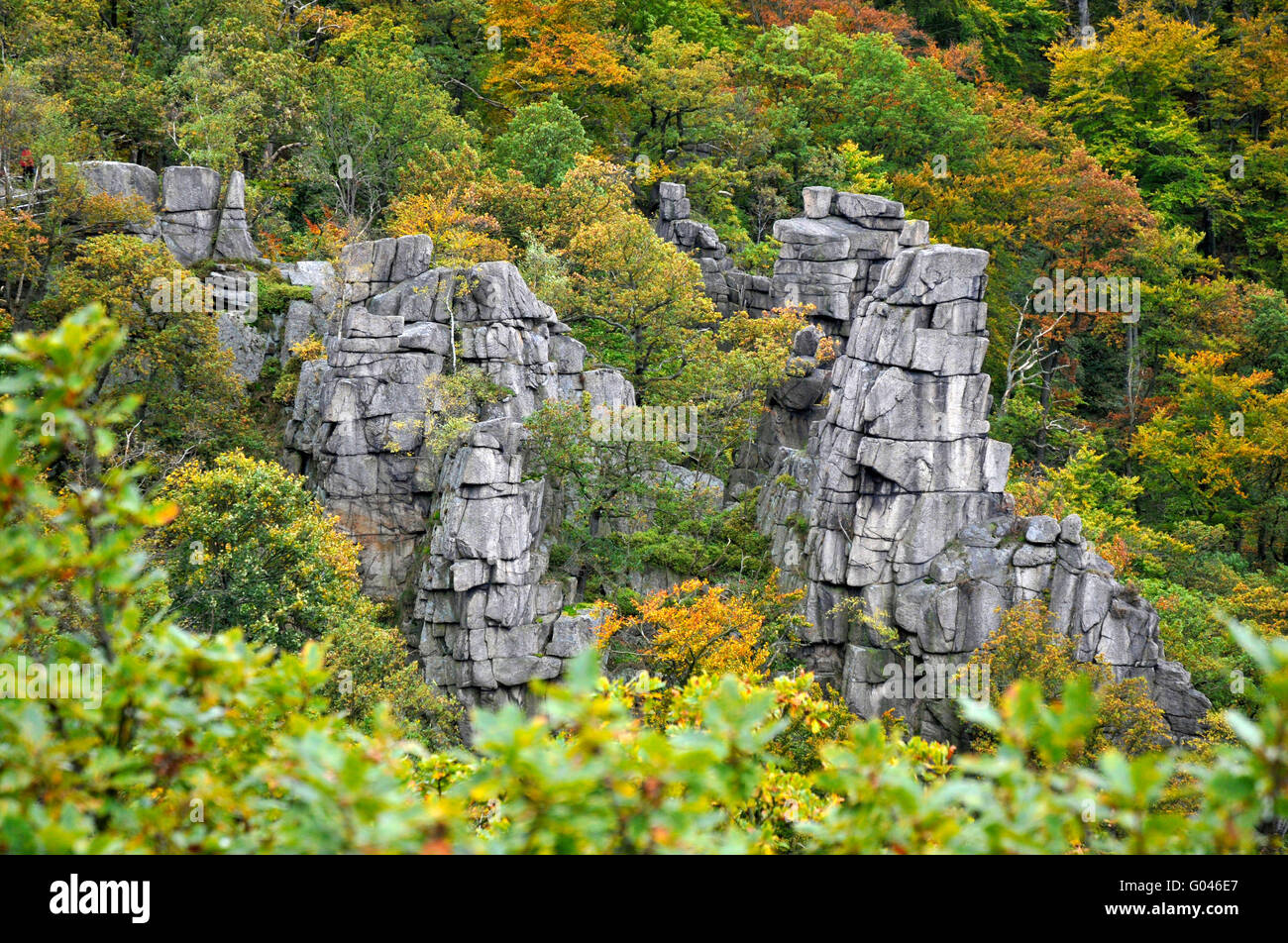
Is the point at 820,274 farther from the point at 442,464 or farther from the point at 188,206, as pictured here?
the point at 188,206

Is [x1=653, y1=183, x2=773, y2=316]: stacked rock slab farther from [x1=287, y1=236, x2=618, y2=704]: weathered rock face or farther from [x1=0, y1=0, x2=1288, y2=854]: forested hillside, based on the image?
[x1=287, y1=236, x2=618, y2=704]: weathered rock face

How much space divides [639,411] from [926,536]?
26.3ft

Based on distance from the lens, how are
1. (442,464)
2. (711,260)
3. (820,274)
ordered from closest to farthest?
(442,464) → (820,274) → (711,260)

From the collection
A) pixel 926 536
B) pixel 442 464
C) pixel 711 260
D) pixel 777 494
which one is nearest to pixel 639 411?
pixel 777 494

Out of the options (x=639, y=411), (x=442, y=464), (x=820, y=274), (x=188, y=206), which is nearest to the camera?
(x=442, y=464)

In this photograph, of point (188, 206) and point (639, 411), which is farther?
point (188, 206)

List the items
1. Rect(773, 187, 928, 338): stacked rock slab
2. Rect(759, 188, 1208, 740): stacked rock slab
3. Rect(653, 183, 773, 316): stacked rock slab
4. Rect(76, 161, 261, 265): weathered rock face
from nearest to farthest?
Rect(759, 188, 1208, 740): stacked rock slab < Rect(76, 161, 261, 265): weathered rock face < Rect(773, 187, 928, 338): stacked rock slab < Rect(653, 183, 773, 316): stacked rock slab

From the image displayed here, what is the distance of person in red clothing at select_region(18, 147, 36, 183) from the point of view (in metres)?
25.3

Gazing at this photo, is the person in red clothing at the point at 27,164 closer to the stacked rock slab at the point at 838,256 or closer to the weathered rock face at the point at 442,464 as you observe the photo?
the weathered rock face at the point at 442,464

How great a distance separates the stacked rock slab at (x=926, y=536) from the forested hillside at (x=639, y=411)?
0.11 m

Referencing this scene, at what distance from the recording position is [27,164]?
84.2ft

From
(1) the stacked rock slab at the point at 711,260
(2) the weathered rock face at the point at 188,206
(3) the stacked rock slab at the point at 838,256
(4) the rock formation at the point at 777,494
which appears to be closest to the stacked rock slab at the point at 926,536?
(4) the rock formation at the point at 777,494

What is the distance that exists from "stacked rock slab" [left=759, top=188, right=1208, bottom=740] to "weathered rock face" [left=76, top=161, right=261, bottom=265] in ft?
58.8

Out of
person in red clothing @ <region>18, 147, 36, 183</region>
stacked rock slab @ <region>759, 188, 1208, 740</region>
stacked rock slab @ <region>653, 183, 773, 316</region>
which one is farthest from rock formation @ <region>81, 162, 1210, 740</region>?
stacked rock slab @ <region>653, 183, 773, 316</region>
